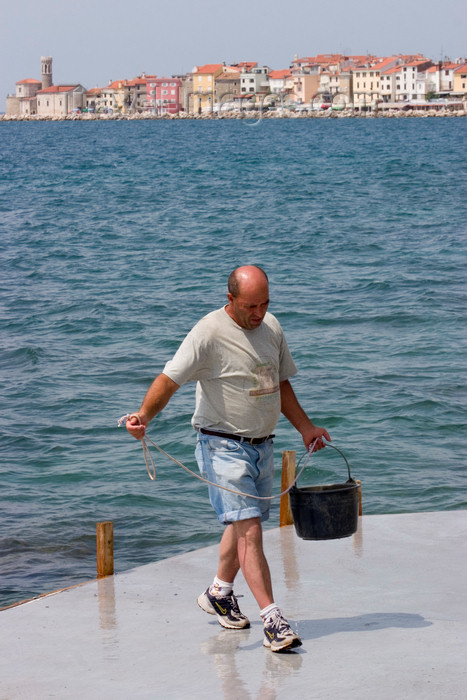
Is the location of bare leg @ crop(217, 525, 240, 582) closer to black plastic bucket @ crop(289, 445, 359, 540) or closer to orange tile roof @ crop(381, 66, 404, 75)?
black plastic bucket @ crop(289, 445, 359, 540)

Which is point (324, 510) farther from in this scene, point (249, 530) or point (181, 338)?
point (181, 338)

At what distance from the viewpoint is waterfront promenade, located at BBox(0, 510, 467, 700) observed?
4754 millimetres

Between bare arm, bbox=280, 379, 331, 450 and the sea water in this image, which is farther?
the sea water

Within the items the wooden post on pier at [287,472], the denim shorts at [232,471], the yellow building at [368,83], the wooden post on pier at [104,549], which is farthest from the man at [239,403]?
the yellow building at [368,83]

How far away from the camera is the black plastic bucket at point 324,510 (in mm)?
5457

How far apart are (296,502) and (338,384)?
30.6 feet

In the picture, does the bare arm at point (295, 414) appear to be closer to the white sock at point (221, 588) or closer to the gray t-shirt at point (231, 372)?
the gray t-shirt at point (231, 372)

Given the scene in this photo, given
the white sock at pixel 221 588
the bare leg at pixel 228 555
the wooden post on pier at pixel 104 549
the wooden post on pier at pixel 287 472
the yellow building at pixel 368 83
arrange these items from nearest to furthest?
the bare leg at pixel 228 555, the white sock at pixel 221 588, the wooden post on pier at pixel 104 549, the wooden post on pier at pixel 287 472, the yellow building at pixel 368 83

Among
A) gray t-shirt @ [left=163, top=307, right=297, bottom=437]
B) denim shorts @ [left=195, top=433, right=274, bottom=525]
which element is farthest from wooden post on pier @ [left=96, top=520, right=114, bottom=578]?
gray t-shirt @ [left=163, top=307, right=297, bottom=437]

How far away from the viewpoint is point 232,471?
505 cm

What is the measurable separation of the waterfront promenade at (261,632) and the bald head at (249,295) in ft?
5.13

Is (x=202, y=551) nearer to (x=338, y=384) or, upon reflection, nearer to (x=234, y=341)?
(x=234, y=341)

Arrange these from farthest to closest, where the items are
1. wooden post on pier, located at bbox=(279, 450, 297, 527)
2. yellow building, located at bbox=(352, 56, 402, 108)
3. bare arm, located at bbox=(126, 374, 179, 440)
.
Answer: yellow building, located at bbox=(352, 56, 402, 108) < wooden post on pier, located at bbox=(279, 450, 297, 527) < bare arm, located at bbox=(126, 374, 179, 440)

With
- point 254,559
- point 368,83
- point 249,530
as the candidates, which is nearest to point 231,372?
point 249,530
